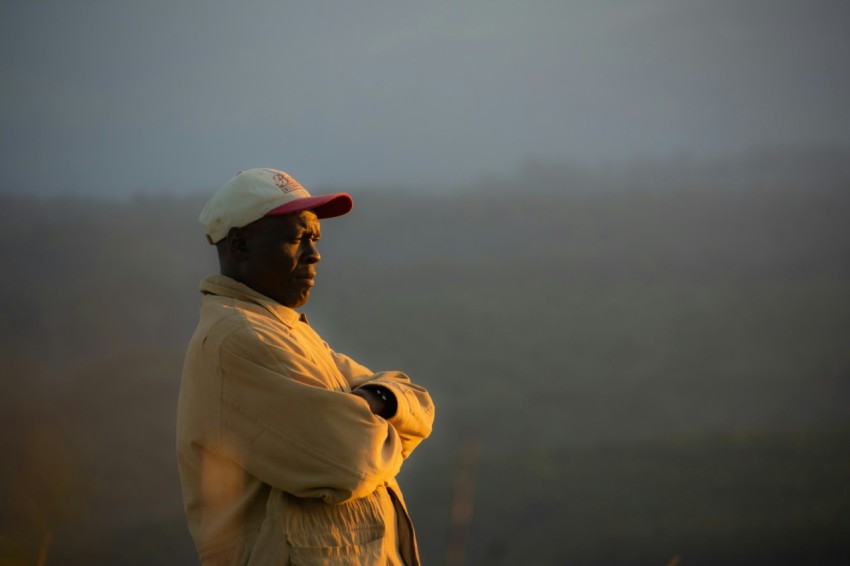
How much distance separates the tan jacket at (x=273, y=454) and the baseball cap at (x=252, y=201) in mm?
233

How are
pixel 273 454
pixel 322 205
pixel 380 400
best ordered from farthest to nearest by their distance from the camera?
pixel 322 205 → pixel 380 400 → pixel 273 454

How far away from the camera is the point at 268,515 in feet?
8.11

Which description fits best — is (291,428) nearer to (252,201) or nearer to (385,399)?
(385,399)

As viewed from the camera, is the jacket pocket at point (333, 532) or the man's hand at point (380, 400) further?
the man's hand at point (380, 400)

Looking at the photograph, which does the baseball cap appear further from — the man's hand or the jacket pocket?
the jacket pocket

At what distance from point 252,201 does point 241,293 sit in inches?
9.2

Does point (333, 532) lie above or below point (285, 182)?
below

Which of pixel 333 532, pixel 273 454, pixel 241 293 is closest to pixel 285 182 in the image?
pixel 241 293

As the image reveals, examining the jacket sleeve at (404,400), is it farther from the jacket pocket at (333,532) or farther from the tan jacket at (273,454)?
the jacket pocket at (333,532)

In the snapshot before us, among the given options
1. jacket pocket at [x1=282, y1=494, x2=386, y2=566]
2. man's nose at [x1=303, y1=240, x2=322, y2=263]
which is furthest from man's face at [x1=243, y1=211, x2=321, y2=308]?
jacket pocket at [x1=282, y1=494, x2=386, y2=566]

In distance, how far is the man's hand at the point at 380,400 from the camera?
2.72 m

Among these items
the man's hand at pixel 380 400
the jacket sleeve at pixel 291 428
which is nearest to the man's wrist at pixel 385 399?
the man's hand at pixel 380 400

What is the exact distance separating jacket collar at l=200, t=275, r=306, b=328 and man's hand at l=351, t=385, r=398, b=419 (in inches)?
10.0

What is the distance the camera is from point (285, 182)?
2.84 m
